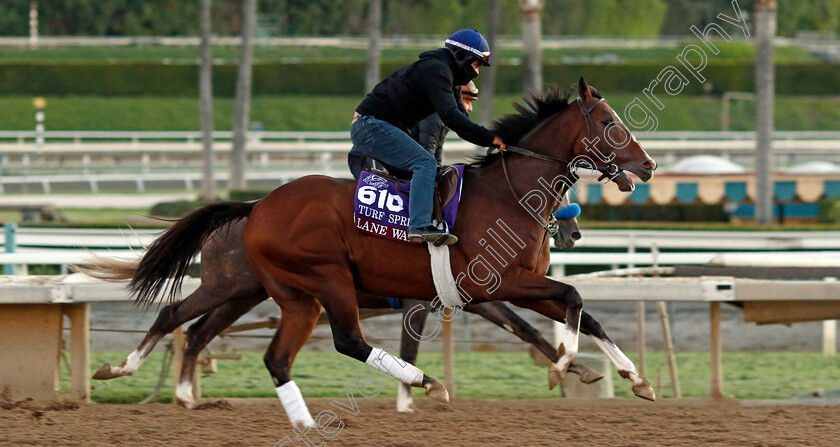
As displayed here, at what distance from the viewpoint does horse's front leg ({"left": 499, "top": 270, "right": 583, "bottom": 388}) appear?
479 cm

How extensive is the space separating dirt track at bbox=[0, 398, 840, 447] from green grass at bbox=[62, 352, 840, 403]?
2.20 ft

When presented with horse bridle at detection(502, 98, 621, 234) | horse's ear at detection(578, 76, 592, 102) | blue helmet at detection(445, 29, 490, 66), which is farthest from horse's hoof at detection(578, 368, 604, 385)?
blue helmet at detection(445, 29, 490, 66)

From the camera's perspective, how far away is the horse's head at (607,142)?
4969 millimetres

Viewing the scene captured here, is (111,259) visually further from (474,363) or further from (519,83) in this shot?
(519,83)

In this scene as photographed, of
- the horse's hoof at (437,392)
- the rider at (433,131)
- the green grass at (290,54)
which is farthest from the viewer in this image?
the green grass at (290,54)

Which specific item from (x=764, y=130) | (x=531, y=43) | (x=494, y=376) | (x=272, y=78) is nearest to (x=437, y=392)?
(x=494, y=376)

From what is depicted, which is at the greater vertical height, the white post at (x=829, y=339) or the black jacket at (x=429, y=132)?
the black jacket at (x=429, y=132)

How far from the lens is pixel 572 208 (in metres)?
5.96

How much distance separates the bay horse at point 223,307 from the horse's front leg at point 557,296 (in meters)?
0.64

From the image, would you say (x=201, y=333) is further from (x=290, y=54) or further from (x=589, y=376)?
(x=290, y=54)

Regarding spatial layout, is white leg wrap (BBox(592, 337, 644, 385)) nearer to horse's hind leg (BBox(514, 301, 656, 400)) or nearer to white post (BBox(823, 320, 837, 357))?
horse's hind leg (BBox(514, 301, 656, 400))

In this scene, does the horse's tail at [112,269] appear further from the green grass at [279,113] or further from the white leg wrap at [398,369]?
the green grass at [279,113]

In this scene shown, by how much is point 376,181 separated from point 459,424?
4.18 feet

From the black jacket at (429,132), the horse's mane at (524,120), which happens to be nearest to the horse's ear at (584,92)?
the horse's mane at (524,120)
